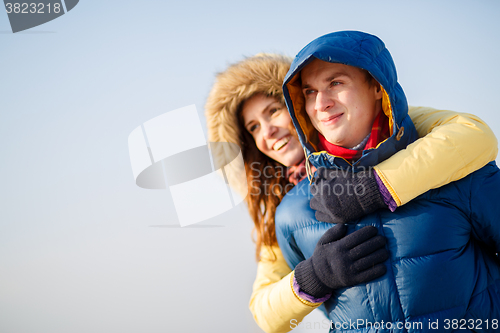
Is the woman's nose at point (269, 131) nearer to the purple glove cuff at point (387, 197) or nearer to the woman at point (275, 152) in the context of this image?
the woman at point (275, 152)

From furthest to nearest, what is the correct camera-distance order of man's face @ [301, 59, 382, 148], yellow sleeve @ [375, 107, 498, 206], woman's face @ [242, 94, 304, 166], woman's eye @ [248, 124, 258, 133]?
woman's eye @ [248, 124, 258, 133]
woman's face @ [242, 94, 304, 166]
man's face @ [301, 59, 382, 148]
yellow sleeve @ [375, 107, 498, 206]

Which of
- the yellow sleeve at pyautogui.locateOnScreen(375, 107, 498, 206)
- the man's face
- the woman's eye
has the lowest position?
the yellow sleeve at pyautogui.locateOnScreen(375, 107, 498, 206)

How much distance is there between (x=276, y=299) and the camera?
4.54ft

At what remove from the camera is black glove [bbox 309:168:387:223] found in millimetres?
1104

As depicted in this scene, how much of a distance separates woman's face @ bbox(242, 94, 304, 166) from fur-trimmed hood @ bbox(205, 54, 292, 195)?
0.04 meters

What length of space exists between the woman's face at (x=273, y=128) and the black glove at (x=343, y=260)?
1.99 ft

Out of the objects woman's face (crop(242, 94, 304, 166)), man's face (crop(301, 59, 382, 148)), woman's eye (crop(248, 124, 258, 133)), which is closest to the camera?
man's face (crop(301, 59, 382, 148))

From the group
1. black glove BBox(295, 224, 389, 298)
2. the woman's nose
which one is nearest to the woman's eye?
the woman's nose

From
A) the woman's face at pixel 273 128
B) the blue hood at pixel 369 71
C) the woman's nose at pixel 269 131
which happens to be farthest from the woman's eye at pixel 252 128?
Answer: the blue hood at pixel 369 71

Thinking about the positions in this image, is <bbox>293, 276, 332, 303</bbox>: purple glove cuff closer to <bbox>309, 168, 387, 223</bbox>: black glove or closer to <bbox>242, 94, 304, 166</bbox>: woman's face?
<bbox>309, 168, 387, 223</bbox>: black glove

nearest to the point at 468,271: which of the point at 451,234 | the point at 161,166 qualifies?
the point at 451,234

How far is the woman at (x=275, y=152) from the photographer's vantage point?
1095 millimetres

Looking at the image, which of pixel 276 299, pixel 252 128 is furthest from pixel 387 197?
pixel 252 128

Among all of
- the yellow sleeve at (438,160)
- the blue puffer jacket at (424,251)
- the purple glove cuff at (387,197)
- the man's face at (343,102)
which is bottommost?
the blue puffer jacket at (424,251)
